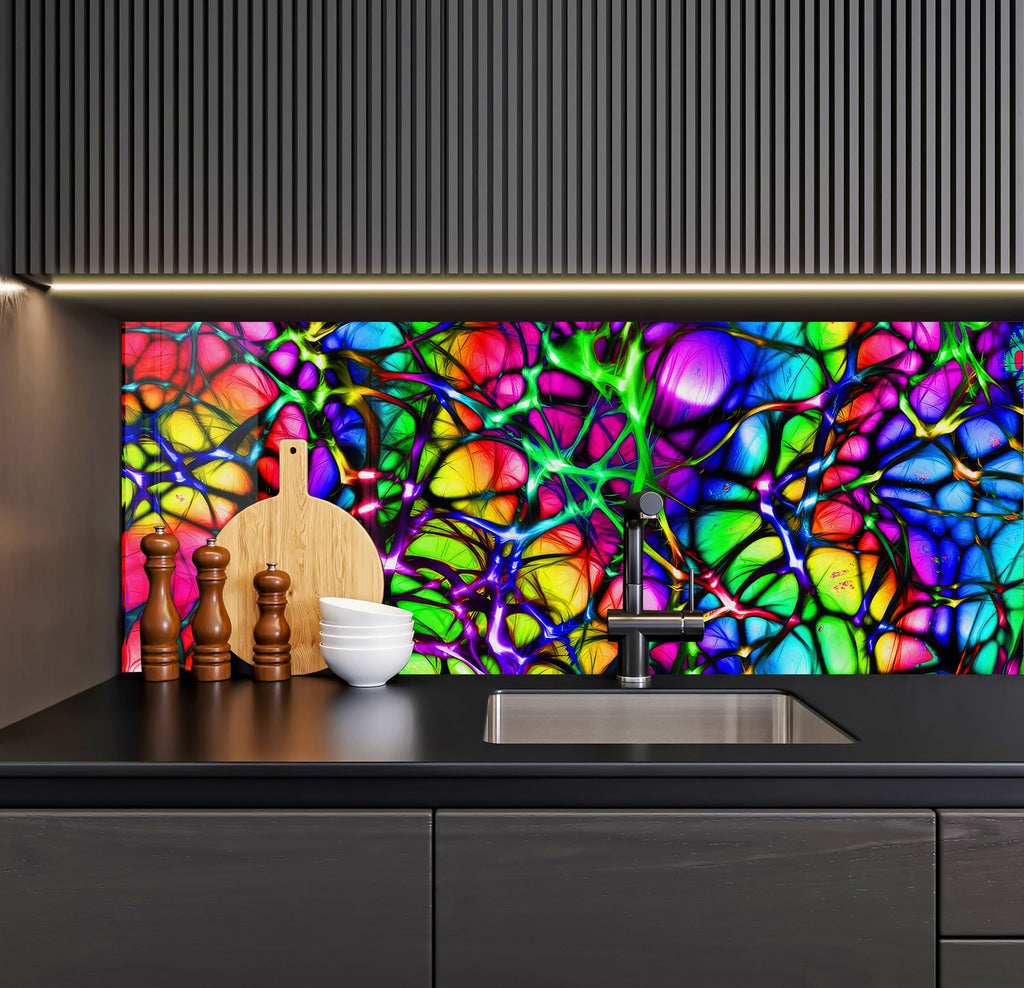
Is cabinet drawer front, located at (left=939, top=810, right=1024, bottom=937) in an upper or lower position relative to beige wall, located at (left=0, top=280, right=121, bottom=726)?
lower

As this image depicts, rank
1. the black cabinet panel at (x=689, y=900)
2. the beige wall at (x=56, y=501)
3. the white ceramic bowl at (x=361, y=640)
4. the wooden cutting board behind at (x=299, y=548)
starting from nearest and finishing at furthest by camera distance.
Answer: the black cabinet panel at (x=689, y=900) → the beige wall at (x=56, y=501) → the white ceramic bowl at (x=361, y=640) → the wooden cutting board behind at (x=299, y=548)

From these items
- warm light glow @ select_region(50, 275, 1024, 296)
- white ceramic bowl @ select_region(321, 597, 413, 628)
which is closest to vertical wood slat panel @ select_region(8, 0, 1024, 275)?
warm light glow @ select_region(50, 275, 1024, 296)

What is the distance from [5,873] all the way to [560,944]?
744 millimetres

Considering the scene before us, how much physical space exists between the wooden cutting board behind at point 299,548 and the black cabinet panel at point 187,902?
0.68 metres

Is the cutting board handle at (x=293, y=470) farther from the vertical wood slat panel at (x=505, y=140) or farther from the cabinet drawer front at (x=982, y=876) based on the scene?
the cabinet drawer front at (x=982, y=876)

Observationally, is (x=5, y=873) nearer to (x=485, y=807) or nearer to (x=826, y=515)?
(x=485, y=807)

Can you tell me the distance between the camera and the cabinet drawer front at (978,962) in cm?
106

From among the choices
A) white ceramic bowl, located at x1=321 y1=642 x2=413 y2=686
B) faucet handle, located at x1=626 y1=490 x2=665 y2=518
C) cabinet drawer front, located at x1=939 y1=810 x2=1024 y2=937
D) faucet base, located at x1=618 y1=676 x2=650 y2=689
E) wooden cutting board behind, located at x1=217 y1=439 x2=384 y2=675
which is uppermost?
faucet handle, located at x1=626 y1=490 x2=665 y2=518

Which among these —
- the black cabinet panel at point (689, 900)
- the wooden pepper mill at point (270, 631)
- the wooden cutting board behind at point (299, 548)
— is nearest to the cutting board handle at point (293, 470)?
the wooden cutting board behind at point (299, 548)

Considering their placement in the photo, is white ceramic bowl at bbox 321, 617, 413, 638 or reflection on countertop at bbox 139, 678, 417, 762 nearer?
reflection on countertop at bbox 139, 678, 417, 762

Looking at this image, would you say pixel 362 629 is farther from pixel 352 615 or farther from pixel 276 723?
pixel 276 723

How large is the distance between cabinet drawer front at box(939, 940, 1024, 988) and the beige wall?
4.68 ft

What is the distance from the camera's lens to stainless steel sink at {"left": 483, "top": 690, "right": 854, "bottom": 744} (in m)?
1.62

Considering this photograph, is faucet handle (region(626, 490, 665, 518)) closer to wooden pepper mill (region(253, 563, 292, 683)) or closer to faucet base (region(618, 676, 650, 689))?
faucet base (region(618, 676, 650, 689))
